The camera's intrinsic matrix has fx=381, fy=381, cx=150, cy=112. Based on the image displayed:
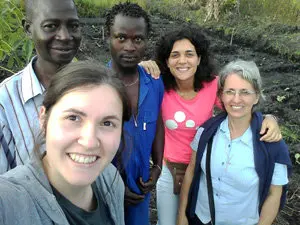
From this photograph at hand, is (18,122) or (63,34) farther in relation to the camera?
(63,34)

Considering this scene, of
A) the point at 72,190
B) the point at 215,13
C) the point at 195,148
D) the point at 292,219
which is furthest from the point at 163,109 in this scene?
the point at 215,13

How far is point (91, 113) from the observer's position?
3.92 feet

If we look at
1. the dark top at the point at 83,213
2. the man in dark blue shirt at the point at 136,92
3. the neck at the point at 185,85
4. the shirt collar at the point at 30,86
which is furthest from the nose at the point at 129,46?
the dark top at the point at 83,213

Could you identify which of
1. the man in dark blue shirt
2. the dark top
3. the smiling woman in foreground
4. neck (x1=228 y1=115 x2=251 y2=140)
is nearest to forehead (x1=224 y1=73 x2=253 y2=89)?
neck (x1=228 y1=115 x2=251 y2=140)

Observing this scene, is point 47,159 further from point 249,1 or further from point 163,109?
point 249,1

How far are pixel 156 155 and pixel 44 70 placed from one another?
3.14 ft

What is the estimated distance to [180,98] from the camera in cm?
245

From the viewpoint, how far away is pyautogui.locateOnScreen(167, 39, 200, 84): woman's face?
241 centimetres

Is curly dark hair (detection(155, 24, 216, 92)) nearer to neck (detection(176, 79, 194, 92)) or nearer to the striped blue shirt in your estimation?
neck (detection(176, 79, 194, 92))

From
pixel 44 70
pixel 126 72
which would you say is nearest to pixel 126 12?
pixel 126 72

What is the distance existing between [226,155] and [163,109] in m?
0.52

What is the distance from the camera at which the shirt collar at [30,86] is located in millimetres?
1588

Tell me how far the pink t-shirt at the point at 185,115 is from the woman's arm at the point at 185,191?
0.15 m

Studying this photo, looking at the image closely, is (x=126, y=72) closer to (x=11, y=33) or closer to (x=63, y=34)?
(x=63, y=34)
